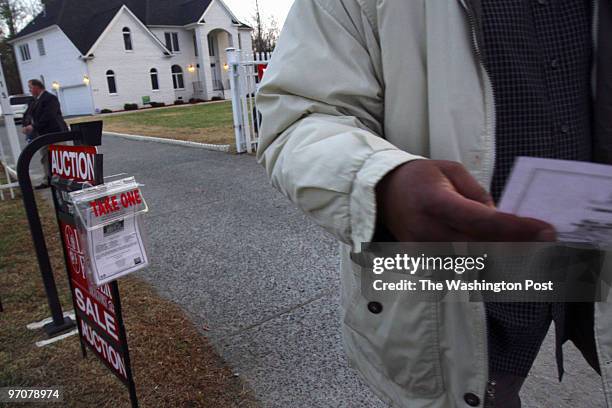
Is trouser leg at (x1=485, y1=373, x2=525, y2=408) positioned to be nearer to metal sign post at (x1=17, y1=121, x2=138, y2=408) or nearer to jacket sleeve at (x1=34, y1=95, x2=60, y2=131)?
metal sign post at (x1=17, y1=121, x2=138, y2=408)

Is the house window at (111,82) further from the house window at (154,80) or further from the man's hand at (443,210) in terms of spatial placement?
the man's hand at (443,210)

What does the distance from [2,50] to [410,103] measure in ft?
169

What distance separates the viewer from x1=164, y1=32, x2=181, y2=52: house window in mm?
36250

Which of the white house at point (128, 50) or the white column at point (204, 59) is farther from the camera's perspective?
the white column at point (204, 59)

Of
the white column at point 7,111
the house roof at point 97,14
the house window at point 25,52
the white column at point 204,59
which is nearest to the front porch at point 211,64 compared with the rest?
the white column at point 204,59

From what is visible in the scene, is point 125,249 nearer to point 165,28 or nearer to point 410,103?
point 410,103

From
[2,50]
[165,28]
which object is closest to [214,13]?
[165,28]

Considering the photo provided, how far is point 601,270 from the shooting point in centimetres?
109

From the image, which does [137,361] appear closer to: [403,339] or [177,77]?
[403,339]

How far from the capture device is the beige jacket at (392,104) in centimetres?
90

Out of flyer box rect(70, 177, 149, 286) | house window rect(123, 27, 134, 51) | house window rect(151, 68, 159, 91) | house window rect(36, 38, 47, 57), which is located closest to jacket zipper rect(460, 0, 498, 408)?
flyer box rect(70, 177, 149, 286)

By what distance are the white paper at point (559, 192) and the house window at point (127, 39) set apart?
119 ft

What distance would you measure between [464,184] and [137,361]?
2.59 m

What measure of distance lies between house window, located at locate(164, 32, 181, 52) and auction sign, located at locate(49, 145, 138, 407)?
37470mm
